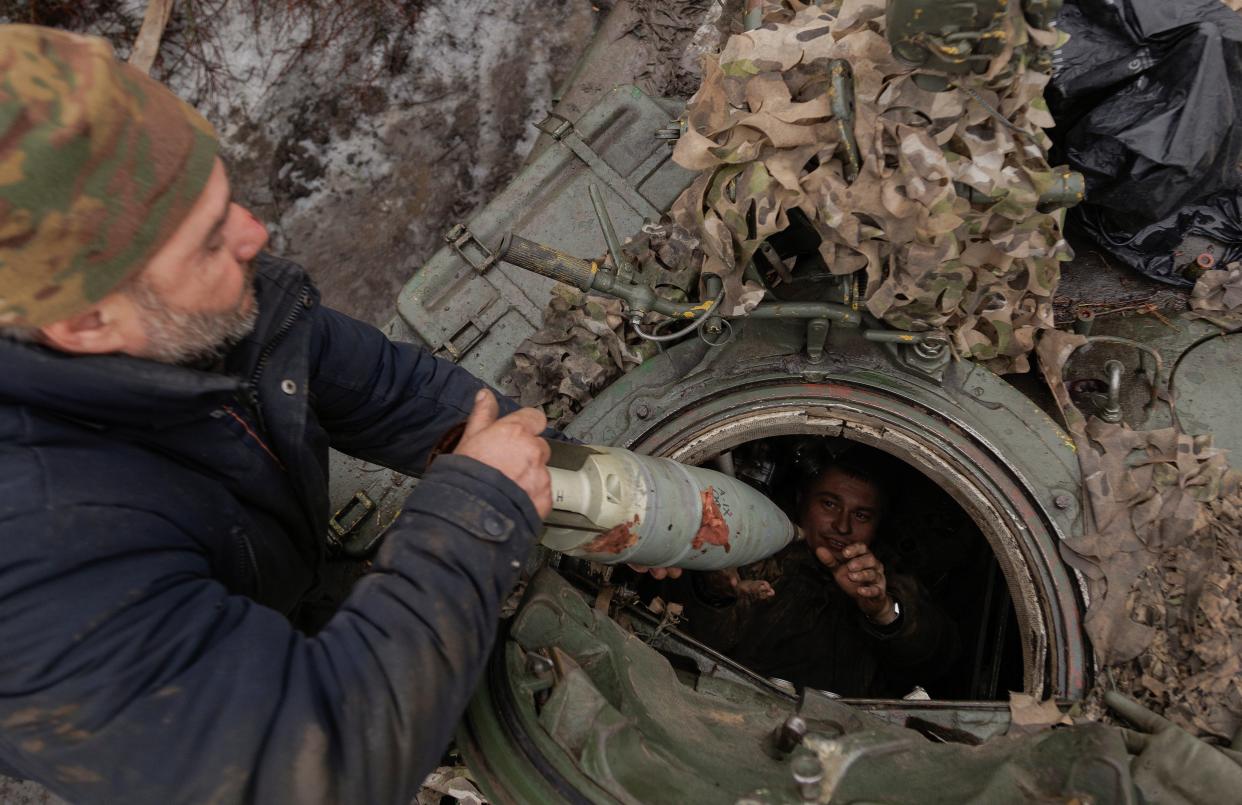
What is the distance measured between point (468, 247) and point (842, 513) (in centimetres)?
185

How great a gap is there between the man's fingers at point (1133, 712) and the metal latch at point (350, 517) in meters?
2.20

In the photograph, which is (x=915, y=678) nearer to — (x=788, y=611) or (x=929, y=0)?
(x=788, y=611)

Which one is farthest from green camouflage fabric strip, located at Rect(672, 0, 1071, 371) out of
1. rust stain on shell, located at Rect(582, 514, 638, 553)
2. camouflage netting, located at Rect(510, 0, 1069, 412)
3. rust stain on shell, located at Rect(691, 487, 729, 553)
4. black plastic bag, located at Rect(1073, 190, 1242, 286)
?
rust stain on shell, located at Rect(582, 514, 638, 553)

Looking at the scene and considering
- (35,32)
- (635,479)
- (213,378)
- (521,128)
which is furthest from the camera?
(521,128)

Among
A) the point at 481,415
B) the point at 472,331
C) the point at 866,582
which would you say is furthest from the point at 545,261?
the point at 866,582

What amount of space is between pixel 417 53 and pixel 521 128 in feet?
2.53

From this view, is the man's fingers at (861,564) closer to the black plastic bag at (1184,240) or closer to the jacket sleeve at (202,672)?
the black plastic bag at (1184,240)

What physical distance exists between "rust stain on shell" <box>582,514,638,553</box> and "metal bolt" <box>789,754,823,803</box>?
589 millimetres

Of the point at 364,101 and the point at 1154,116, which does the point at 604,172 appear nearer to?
the point at 1154,116

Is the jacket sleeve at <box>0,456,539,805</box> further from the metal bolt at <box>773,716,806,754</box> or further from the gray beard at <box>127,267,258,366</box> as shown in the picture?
the metal bolt at <box>773,716,806,754</box>

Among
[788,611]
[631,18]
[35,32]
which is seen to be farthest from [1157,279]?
[35,32]

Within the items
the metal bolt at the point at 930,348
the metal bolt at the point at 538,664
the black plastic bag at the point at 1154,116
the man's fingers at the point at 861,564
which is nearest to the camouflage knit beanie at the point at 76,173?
the metal bolt at the point at 538,664

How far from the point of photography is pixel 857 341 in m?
2.74

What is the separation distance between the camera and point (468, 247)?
11.0ft
